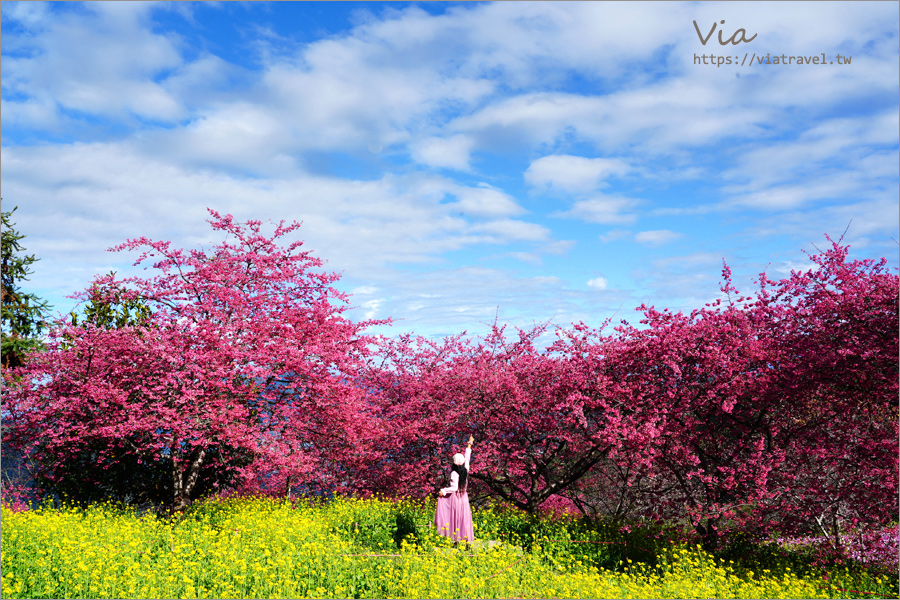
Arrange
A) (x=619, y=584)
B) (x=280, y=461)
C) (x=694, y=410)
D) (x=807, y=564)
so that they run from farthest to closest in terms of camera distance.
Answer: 1. (x=280, y=461)
2. (x=694, y=410)
3. (x=807, y=564)
4. (x=619, y=584)

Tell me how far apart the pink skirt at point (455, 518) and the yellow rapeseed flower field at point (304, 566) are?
28cm

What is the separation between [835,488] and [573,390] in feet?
15.1

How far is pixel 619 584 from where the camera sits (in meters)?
9.27

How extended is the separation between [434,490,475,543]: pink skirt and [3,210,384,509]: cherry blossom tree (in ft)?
10.8

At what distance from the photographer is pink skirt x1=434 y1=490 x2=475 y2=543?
10.8 meters

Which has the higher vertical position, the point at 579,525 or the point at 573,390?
the point at 573,390

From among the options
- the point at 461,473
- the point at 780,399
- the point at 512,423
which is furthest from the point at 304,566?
the point at 780,399

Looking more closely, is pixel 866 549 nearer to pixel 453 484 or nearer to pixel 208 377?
pixel 453 484

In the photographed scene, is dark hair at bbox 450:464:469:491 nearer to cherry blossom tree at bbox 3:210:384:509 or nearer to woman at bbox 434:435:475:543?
woman at bbox 434:435:475:543

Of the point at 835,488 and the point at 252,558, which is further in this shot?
the point at 835,488

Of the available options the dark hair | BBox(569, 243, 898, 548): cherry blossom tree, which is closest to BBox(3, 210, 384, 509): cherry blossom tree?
the dark hair

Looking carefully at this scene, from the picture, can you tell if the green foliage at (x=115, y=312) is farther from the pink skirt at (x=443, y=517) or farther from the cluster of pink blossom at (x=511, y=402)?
the pink skirt at (x=443, y=517)

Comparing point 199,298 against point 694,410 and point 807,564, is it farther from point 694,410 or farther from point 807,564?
point 807,564

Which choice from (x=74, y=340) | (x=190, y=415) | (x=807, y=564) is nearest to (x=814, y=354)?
(x=807, y=564)
